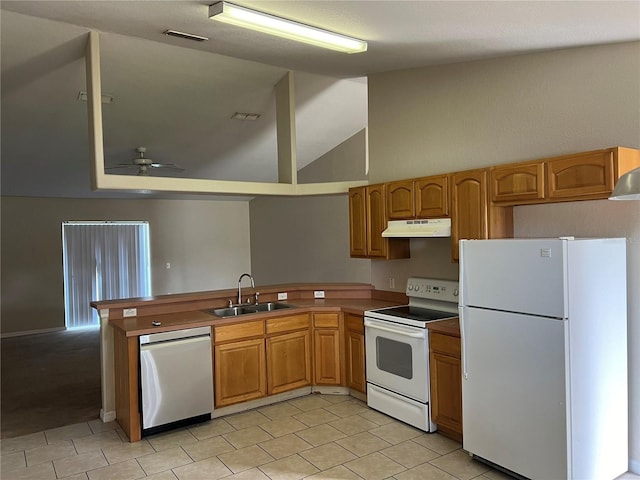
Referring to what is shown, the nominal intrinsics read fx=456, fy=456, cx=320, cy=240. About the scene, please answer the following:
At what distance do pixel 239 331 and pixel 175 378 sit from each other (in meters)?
0.65

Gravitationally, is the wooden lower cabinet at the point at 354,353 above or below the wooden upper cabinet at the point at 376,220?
below

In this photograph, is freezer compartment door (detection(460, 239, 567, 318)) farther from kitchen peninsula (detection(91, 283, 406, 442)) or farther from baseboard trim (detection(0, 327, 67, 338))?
baseboard trim (detection(0, 327, 67, 338))

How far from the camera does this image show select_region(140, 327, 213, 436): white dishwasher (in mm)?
3541

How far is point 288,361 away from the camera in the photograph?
14.1 feet

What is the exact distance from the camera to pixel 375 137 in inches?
188

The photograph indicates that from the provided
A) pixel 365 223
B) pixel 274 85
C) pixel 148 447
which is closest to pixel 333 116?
pixel 274 85

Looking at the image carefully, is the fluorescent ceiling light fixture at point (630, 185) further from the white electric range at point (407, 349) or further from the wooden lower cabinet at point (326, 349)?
the wooden lower cabinet at point (326, 349)

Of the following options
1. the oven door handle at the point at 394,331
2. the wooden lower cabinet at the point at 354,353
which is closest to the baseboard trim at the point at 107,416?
the wooden lower cabinet at the point at 354,353

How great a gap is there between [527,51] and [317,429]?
10.8 ft

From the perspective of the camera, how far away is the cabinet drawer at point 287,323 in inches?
165

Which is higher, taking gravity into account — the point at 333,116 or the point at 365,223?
the point at 333,116

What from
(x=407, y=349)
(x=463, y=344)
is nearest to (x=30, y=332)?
(x=407, y=349)

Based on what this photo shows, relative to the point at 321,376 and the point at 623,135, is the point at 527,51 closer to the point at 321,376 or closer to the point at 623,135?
the point at 623,135

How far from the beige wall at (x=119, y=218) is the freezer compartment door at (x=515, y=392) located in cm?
711
